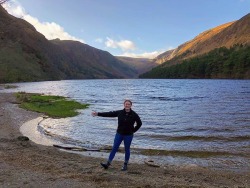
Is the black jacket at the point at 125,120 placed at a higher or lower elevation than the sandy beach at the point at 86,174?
higher

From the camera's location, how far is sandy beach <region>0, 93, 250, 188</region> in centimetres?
1193

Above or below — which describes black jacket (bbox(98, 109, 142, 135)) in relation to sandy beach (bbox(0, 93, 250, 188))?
above

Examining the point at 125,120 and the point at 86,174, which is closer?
the point at 86,174

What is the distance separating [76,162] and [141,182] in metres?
4.75

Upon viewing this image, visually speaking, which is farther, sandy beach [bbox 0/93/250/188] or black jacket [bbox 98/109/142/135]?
black jacket [bbox 98/109/142/135]

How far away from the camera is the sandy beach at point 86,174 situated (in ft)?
39.1

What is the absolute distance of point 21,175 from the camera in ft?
41.2

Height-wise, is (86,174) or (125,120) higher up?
(125,120)

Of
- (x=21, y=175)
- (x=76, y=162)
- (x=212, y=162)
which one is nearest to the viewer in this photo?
(x=21, y=175)

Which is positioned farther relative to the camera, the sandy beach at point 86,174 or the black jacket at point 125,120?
the black jacket at point 125,120

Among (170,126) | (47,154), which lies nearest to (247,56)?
(170,126)

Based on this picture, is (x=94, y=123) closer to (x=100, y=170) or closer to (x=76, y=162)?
(x=76, y=162)

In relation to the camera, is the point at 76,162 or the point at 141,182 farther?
the point at 76,162

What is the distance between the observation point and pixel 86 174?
521 inches
